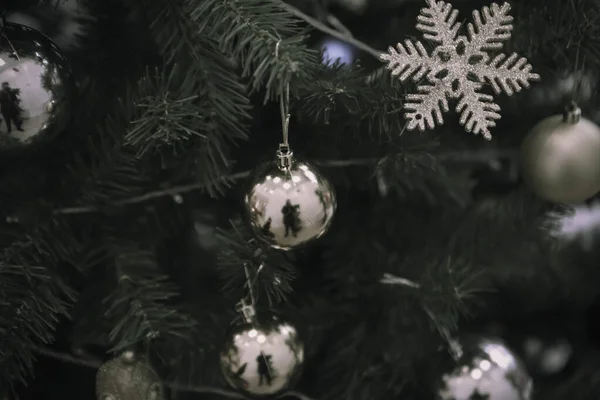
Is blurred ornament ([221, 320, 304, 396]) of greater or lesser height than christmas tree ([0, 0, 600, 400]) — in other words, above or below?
below

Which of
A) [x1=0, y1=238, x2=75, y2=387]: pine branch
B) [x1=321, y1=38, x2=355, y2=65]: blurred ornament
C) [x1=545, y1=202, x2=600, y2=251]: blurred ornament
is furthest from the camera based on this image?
[x1=545, y1=202, x2=600, y2=251]: blurred ornament

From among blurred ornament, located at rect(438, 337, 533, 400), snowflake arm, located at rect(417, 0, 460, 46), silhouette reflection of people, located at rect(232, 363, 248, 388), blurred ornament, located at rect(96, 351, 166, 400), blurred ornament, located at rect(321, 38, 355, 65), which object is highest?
blurred ornament, located at rect(321, 38, 355, 65)

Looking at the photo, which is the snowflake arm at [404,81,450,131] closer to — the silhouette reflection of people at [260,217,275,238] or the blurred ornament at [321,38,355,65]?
the silhouette reflection of people at [260,217,275,238]

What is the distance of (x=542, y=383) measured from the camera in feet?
2.84

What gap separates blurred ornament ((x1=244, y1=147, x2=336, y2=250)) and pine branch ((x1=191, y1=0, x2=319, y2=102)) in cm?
7

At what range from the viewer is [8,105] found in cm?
53

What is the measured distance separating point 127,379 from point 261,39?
35 centimetres

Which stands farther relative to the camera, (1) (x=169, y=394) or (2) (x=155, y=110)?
(1) (x=169, y=394)

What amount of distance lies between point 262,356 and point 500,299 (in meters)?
0.47

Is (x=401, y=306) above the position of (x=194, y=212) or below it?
below

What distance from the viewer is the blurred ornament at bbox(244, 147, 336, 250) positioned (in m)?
0.51

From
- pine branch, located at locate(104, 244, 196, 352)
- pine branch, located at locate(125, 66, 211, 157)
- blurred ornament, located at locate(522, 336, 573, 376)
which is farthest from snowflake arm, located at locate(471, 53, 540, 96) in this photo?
blurred ornament, located at locate(522, 336, 573, 376)

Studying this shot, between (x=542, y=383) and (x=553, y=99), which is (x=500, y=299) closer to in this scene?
(x=542, y=383)

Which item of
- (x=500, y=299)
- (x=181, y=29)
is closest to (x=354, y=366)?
(x=500, y=299)
